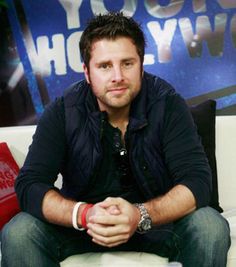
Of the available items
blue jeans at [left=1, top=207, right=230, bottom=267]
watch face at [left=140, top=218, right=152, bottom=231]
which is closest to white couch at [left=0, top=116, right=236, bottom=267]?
blue jeans at [left=1, top=207, right=230, bottom=267]

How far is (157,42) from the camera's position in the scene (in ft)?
8.14

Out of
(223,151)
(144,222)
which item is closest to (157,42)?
(223,151)

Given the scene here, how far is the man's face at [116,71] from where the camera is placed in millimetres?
1469

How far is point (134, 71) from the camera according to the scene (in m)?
1.50

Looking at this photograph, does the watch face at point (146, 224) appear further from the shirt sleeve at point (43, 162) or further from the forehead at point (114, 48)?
the forehead at point (114, 48)

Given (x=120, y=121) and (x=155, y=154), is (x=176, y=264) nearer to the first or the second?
(x=155, y=154)

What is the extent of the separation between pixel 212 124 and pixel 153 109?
1.37 feet

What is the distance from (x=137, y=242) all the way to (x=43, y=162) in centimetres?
42

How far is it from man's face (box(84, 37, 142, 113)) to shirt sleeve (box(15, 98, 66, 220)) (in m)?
0.19

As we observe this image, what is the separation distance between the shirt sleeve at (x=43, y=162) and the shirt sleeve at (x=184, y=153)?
38 centimetres

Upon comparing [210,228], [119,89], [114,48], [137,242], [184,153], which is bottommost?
[137,242]

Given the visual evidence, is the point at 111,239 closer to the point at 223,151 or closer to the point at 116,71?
the point at 116,71

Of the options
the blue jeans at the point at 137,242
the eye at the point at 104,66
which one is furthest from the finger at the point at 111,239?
the eye at the point at 104,66

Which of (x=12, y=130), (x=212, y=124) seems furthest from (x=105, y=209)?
(x=12, y=130)
